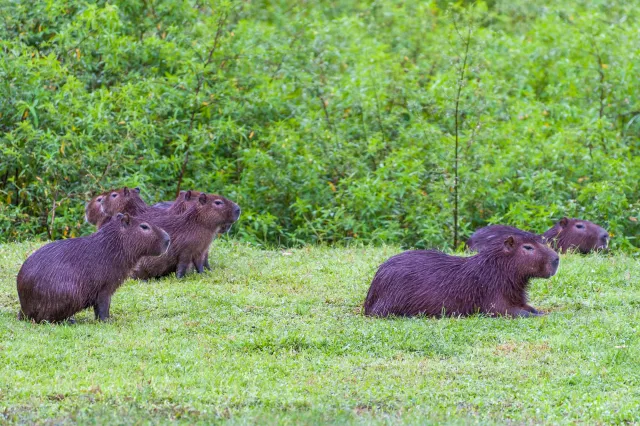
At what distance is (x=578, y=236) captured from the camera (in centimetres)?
1148

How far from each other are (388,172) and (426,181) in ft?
1.48

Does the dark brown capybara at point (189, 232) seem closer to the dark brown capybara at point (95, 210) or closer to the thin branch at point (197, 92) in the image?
the dark brown capybara at point (95, 210)

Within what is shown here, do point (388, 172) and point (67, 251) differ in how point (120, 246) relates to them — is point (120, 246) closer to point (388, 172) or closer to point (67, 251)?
point (67, 251)

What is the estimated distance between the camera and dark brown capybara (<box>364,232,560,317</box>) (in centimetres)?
808

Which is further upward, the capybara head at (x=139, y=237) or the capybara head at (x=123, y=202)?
the capybara head at (x=139, y=237)

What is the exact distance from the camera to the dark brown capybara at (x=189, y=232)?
9.70 m

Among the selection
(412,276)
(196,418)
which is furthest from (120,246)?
(196,418)

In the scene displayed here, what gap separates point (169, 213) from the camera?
1016 centimetres

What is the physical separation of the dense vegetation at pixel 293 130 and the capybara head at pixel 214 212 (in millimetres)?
2026

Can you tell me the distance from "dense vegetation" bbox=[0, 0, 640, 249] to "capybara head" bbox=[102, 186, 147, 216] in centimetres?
176

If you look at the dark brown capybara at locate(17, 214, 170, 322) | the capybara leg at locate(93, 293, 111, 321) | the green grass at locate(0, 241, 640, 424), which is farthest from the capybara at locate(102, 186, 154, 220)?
the capybara leg at locate(93, 293, 111, 321)

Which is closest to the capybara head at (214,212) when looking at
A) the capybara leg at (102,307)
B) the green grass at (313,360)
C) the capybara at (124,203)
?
the capybara at (124,203)

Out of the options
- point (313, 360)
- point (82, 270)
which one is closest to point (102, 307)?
point (82, 270)

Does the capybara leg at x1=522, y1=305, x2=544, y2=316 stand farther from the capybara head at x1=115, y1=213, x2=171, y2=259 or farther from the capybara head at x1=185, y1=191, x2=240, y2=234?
the capybara head at x1=185, y1=191, x2=240, y2=234
